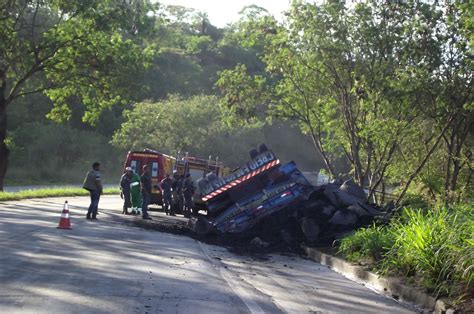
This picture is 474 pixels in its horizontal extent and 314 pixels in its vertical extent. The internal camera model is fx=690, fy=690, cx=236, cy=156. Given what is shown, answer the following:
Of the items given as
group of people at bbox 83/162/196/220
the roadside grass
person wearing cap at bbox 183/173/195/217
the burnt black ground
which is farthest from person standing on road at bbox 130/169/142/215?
the roadside grass

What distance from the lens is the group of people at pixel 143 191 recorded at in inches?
787

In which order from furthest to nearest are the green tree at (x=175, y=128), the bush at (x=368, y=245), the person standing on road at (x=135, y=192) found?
1. the green tree at (x=175, y=128)
2. the person standing on road at (x=135, y=192)
3. the bush at (x=368, y=245)

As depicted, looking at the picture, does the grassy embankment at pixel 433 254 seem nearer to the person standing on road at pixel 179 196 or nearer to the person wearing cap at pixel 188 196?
the person wearing cap at pixel 188 196

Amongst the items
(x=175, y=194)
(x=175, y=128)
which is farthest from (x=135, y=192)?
(x=175, y=128)

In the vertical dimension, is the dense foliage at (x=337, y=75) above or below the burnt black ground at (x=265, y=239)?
above

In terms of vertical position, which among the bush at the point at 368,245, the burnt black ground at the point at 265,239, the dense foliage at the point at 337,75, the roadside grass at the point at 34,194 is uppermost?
the dense foliage at the point at 337,75

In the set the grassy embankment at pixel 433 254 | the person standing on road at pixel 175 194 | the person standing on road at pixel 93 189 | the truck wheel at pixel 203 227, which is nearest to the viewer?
the grassy embankment at pixel 433 254

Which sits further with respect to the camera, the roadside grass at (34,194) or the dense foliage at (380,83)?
the roadside grass at (34,194)

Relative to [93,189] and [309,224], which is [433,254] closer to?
[309,224]

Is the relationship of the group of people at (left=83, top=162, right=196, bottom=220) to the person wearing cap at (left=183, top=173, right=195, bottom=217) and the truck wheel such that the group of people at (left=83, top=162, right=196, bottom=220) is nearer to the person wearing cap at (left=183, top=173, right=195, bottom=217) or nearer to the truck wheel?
the person wearing cap at (left=183, top=173, right=195, bottom=217)

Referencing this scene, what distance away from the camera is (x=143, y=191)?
73.4ft

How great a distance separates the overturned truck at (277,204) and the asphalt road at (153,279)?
1995 mm

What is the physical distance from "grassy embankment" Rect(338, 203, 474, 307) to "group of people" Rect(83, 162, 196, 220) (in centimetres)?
936

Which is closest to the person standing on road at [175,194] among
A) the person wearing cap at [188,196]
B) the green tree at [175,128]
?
the person wearing cap at [188,196]
